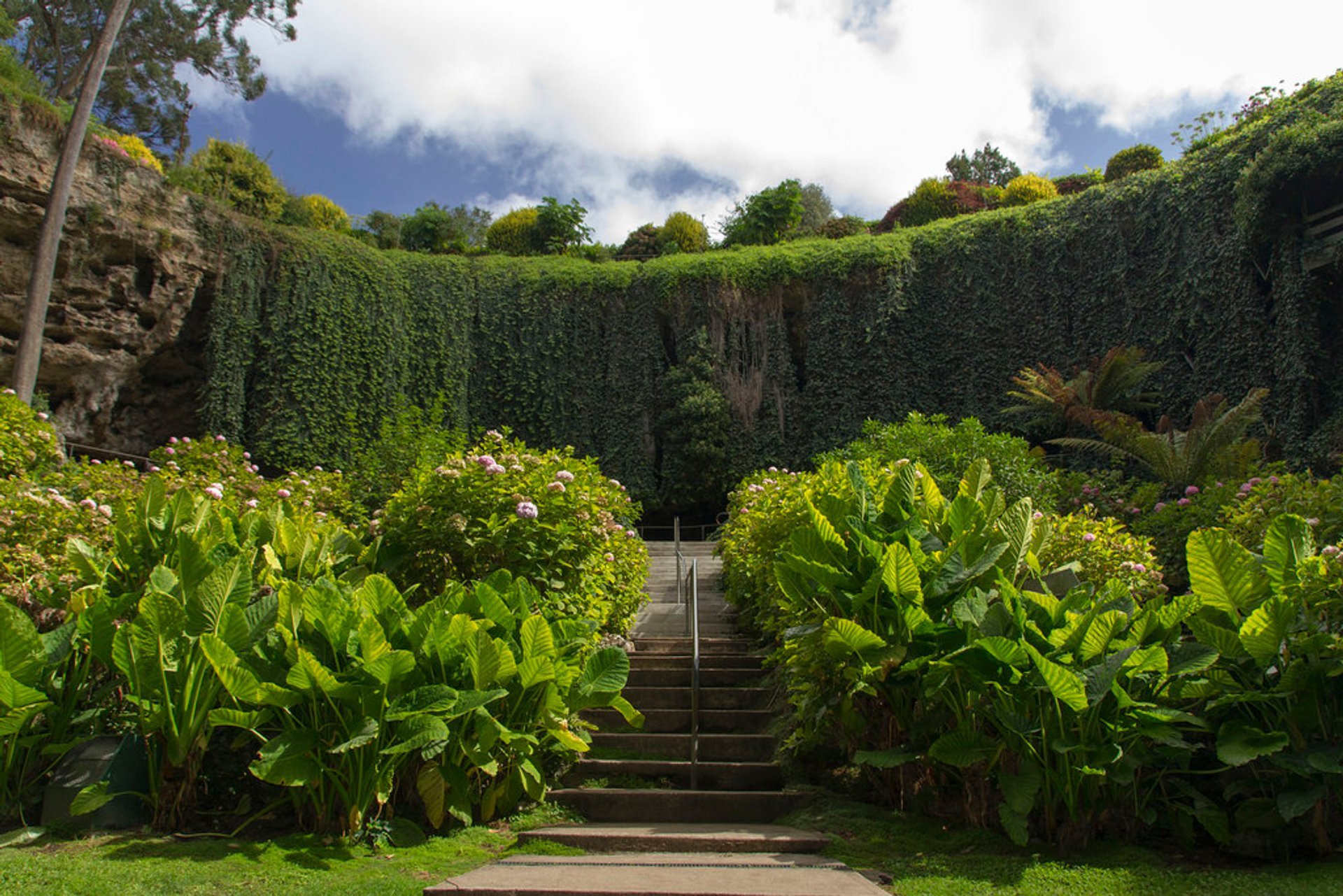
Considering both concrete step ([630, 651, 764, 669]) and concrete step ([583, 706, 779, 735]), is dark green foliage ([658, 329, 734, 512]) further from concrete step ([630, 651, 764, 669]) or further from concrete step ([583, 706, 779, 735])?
concrete step ([583, 706, 779, 735])

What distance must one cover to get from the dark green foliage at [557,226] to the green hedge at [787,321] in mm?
1765

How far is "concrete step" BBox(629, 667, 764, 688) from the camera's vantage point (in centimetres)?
589

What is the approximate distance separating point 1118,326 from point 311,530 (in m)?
13.1

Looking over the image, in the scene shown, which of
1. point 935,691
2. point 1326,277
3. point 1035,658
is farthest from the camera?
point 1326,277

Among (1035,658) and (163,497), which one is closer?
(1035,658)

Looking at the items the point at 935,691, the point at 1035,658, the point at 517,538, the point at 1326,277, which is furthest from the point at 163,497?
the point at 1326,277

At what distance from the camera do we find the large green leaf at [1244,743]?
3.01 metres

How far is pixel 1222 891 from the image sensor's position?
8.99ft

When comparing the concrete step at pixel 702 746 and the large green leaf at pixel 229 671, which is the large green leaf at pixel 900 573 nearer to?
the concrete step at pixel 702 746

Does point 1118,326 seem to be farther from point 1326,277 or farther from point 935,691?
point 935,691

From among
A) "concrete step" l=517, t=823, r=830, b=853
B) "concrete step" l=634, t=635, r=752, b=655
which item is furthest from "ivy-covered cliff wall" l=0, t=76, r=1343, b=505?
"concrete step" l=517, t=823, r=830, b=853

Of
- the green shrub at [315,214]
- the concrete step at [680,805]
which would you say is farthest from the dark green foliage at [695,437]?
the concrete step at [680,805]

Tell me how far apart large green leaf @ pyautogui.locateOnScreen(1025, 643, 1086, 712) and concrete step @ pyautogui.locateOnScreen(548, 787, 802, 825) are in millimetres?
1605

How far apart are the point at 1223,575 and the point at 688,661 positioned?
3.66 meters
